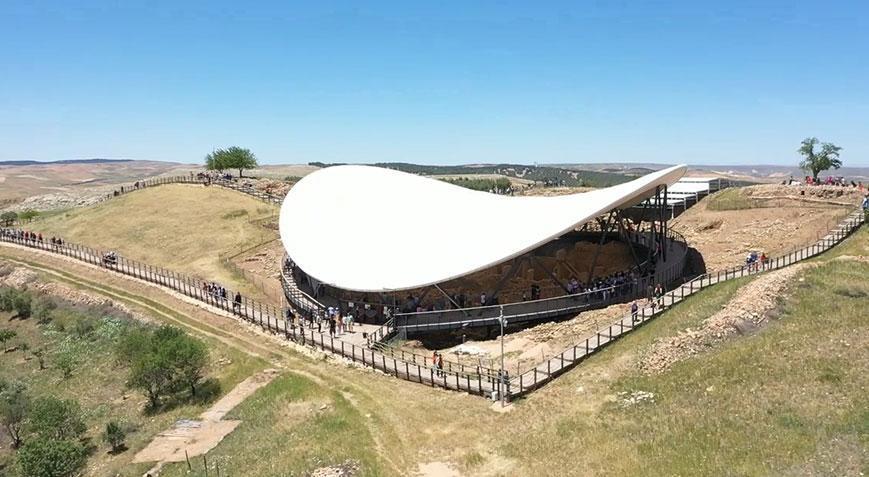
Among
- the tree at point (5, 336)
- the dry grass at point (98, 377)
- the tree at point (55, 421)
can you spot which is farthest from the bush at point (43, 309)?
the tree at point (55, 421)

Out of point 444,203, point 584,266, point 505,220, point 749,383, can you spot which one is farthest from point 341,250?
point 749,383

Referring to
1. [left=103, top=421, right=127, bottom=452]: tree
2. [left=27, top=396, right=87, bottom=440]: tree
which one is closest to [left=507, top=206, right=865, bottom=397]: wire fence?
[left=103, top=421, right=127, bottom=452]: tree

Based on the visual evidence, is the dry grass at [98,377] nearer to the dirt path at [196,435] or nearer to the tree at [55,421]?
the dirt path at [196,435]

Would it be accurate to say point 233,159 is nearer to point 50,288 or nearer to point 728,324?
point 50,288

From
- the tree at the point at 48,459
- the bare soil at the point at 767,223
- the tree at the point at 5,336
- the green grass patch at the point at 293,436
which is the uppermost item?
the bare soil at the point at 767,223

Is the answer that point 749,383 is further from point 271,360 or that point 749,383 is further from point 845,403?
point 271,360

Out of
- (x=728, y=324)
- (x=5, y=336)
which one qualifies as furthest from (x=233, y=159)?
(x=728, y=324)

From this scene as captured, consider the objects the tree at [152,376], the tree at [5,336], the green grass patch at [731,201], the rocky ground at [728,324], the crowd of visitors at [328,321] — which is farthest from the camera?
the green grass patch at [731,201]
